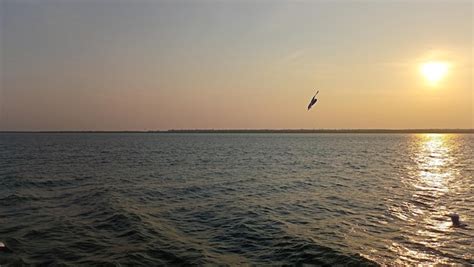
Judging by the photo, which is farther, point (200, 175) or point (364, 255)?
point (200, 175)


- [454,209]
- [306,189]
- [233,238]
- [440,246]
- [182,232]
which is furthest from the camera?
[306,189]

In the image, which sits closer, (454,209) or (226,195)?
(454,209)

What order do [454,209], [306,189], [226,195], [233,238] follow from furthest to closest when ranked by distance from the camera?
[306,189]
[226,195]
[454,209]
[233,238]

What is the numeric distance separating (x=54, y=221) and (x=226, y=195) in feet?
36.9

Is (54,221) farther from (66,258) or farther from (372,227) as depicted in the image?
(372,227)

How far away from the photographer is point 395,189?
28312 mm

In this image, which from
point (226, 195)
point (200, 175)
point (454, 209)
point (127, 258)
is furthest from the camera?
point (200, 175)

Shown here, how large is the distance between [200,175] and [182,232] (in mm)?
20614

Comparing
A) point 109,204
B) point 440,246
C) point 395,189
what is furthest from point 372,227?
point 109,204

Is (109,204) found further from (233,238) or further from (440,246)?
(440,246)

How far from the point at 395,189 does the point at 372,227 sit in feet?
43.2

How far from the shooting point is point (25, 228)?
53.9ft

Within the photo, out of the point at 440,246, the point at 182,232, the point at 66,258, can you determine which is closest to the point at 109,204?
the point at 182,232

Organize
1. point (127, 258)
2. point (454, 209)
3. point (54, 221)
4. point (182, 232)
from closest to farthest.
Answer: point (127, 258) < point (182, 232) < point (54, 221) < point (454, 209)
